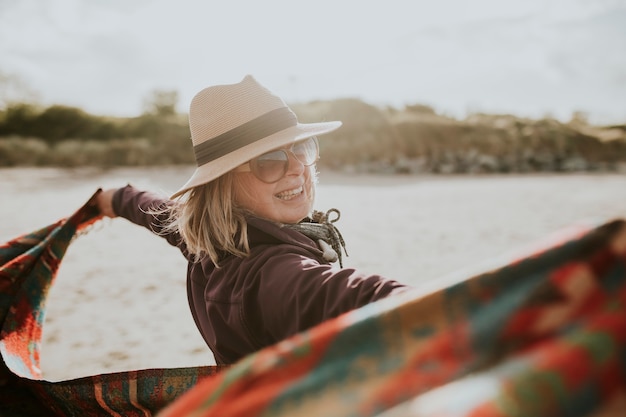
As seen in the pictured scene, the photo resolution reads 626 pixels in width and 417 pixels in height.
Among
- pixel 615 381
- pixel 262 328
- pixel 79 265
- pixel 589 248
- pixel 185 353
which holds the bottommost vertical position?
pixel 185 353

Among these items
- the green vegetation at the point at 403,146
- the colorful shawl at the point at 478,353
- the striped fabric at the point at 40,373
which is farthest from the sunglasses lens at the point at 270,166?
the green vegetation at the point at 403,146

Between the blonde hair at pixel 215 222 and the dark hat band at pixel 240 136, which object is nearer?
the blonde hair at pixel 215 222

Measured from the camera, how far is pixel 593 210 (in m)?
10.4

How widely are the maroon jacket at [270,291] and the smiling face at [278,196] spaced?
0.56ft

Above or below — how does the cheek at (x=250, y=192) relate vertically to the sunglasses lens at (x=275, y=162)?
below

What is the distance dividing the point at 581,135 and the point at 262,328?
75.5 feet

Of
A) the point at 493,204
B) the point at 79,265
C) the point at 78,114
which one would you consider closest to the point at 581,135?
the point at 493,204

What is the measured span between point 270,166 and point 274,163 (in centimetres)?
3

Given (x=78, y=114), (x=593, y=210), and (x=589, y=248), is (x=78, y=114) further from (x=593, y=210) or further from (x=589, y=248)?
(x=589, y=248)

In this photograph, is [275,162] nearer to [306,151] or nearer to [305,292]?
[306,151]

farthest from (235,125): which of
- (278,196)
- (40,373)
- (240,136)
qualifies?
(40,373)

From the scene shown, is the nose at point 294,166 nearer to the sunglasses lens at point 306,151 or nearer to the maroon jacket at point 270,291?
the sunglasses lens at point 306,151

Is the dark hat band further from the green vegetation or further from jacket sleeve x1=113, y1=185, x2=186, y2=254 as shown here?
the green vegetation

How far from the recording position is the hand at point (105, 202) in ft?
9.45
